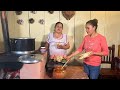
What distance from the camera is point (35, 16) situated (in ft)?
10.1

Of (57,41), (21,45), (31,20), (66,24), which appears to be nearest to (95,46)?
(57,41)

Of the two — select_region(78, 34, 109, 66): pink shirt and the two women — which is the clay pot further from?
select_region(78, 34, 109, 66): pink shirt

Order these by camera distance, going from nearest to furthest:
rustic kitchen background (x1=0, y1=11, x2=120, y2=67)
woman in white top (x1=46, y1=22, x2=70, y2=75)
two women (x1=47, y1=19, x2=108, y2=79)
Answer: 1. two women (x1=47, y1=19, x2=108, y2=79)
2. woman in white top (x1=46, y1=22, x2=70, y2=75)
3. rustic kitchen background (x1=0, y1=11, x2=120, y2=67)

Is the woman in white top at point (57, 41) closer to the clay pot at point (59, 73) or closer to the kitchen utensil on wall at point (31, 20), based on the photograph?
the kitchen utensil on wall at point (31, 20)

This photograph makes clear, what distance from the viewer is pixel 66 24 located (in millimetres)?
3074

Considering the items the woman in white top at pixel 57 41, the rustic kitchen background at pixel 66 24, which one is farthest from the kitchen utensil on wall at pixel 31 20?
the woman in white top at pixel 57 41

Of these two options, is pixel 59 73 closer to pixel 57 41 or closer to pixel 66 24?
pixel 57 41

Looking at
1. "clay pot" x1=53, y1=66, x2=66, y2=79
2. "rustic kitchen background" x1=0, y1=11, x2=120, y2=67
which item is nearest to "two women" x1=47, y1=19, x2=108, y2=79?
"clay pot" x1=53, y1=66, x2=66, y2=79

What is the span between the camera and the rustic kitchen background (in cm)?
304

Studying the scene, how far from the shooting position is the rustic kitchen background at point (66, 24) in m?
3.04
